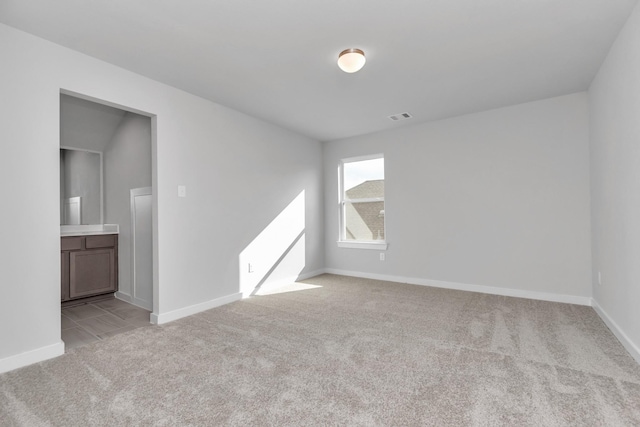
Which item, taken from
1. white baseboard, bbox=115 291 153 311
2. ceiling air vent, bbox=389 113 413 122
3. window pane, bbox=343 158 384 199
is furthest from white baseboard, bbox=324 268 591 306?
white baseboard, bbox=115 291 153 311

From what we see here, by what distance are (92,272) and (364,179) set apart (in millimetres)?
4116

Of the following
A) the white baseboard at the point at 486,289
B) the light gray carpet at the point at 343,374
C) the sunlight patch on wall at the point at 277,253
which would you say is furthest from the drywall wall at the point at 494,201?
the sunlight patch on wall at the point at 277,253

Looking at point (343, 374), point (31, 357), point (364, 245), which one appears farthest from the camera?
point (364, 245)

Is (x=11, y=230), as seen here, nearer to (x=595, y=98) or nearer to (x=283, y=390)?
(x=283, y=390)

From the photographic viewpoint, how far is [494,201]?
4.02 m

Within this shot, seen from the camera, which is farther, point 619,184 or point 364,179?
point 364,179

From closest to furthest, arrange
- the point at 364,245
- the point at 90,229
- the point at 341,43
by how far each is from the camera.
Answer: the point at 341,43
the point at 90,229
the point at 364,245

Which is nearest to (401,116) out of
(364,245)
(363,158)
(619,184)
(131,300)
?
(363,158)

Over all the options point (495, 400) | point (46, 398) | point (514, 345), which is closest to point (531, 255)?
point (514, 345)

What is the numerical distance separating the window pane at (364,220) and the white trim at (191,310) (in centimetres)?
228

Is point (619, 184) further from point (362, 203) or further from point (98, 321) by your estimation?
point (98, 321)

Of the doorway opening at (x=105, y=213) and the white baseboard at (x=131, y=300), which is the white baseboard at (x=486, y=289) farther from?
the doorway opening at (x=105, y=213)

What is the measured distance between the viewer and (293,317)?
10.4 ft

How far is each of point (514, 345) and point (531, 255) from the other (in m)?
1.79
